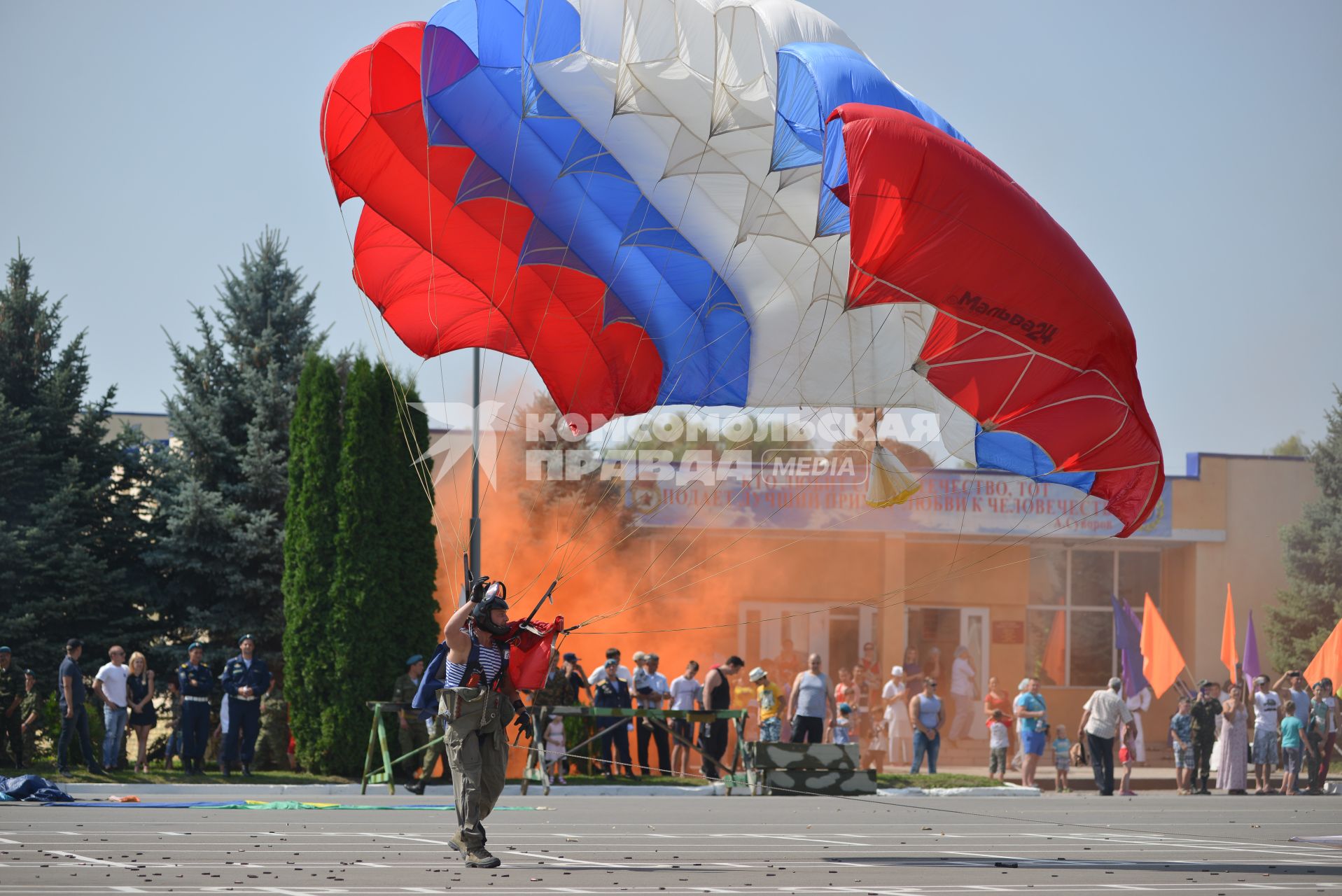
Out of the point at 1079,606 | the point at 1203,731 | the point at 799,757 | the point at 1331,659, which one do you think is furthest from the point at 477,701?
the point at 1079,606

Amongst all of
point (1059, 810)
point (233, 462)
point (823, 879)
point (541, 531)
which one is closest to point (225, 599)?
point (233, 462)

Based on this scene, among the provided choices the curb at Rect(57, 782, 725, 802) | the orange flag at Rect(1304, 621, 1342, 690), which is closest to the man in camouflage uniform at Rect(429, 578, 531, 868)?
the curb at Rect(57, 782, 725, 802)

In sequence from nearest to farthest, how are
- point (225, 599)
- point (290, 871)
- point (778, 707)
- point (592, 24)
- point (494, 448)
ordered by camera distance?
point (290, 871) → point (592, 24) → point (778, 707) → point (225, 599) → point (494, 448)

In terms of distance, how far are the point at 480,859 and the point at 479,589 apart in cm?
161

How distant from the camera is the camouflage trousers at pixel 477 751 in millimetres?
9547

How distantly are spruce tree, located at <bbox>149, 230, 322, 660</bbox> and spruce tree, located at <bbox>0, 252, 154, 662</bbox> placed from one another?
587 millimetres

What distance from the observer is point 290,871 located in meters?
8.91

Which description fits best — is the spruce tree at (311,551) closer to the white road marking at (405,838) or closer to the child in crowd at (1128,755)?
the white road marking at (405,838)

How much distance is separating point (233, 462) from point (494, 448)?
14.9 feet

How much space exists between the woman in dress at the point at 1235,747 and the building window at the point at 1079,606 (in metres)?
9.19

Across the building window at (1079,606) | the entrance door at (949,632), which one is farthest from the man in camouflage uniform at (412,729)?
the building window at (1079,606)

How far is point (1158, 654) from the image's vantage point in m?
24.6

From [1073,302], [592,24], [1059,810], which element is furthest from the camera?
[1059,810]

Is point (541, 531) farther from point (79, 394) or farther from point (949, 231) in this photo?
point (949, 231)
